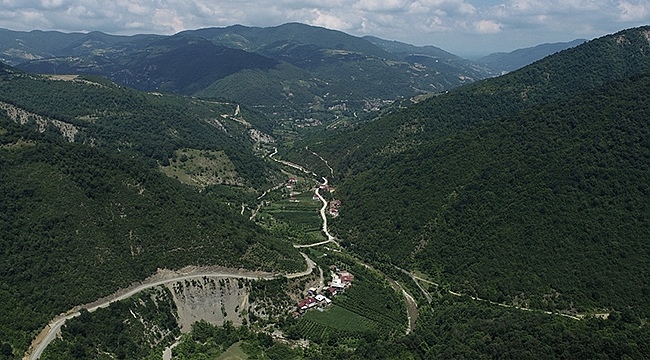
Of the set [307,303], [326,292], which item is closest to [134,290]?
[307,303]

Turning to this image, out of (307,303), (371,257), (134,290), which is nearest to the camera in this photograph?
(134,290)

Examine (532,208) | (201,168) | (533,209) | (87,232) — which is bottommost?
(201,168)

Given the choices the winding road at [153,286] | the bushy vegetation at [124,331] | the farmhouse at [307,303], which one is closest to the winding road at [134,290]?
the winding road at [153,286]

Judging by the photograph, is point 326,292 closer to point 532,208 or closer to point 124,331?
point 124,331

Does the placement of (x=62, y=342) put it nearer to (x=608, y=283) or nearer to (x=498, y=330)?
(x=498, y=330)

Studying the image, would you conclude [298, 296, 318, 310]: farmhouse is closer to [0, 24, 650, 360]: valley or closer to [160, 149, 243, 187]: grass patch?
[0, 24, 650, 360]: valley
